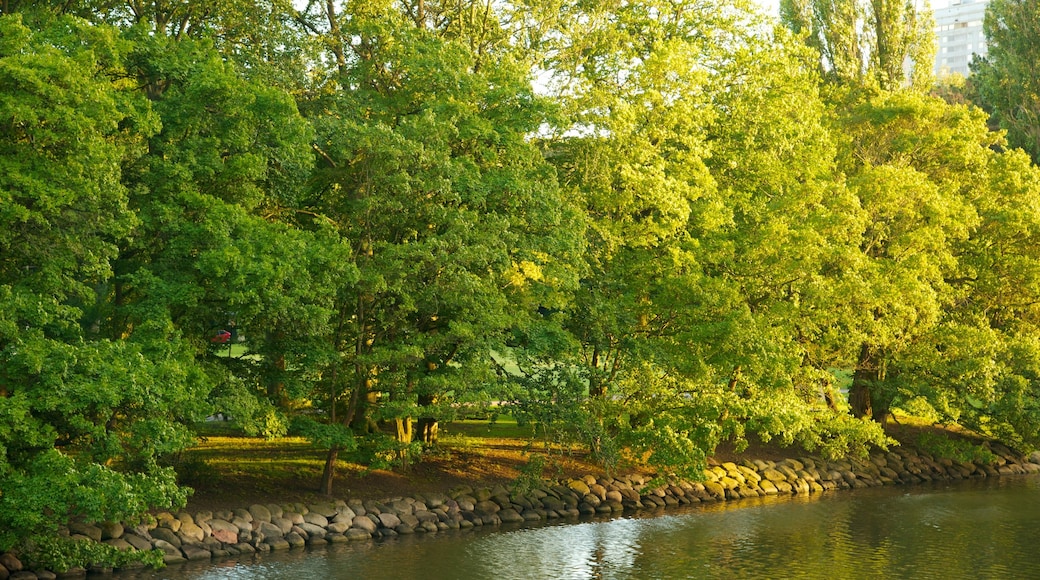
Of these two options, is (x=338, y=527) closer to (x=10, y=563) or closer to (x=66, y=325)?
(x=10, y=563)

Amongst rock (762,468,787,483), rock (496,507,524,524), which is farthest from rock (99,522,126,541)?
rock (762,468,787,483)

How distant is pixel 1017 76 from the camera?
56531 millimetres

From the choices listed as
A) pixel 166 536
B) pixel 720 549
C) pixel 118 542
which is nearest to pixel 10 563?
pixel 118 542

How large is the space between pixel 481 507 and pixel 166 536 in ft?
30.0

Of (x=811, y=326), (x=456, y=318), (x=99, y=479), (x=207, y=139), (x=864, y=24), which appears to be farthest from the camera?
(x=864, y=24)

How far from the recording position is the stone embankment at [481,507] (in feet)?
83.9

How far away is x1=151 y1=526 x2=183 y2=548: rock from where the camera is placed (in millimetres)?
25375

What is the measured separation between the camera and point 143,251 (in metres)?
25.7

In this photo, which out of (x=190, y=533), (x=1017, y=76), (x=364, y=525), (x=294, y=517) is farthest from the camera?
(x=1017, y=76)

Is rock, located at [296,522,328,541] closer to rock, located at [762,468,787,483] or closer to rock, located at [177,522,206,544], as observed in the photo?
rock, located at [177,522,206,544]

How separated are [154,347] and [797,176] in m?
22.9

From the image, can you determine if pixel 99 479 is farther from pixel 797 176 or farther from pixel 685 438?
pixel 797 176

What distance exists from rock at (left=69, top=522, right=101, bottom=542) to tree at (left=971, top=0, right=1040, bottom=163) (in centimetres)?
4558

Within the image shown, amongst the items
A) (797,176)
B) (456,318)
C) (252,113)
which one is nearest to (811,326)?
(797,176)
